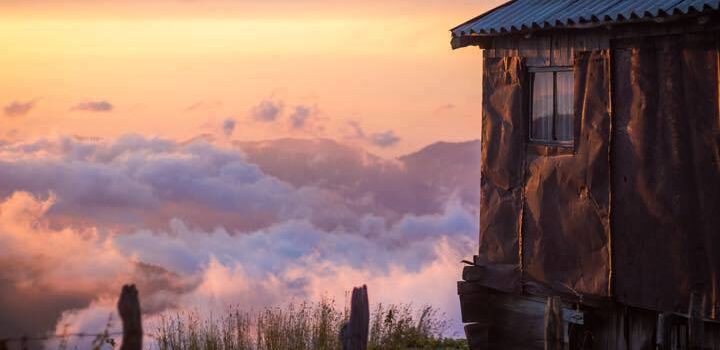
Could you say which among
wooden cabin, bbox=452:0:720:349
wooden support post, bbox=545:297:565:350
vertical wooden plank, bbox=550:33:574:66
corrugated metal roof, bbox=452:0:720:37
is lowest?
wooden support post, bbox=545:297:565:350

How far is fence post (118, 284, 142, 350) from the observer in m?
9.57

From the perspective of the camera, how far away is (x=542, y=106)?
1559 centimetres

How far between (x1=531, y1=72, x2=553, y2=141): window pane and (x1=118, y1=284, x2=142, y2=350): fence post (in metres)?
7.68

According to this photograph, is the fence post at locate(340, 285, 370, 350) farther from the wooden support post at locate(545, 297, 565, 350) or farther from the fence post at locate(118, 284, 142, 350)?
the fence post at locate(118, 284, 142, 350)

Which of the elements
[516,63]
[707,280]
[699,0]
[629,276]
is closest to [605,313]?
[629,276]

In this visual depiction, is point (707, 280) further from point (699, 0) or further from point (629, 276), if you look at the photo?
point (699, 0)

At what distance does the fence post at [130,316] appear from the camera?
957 cm

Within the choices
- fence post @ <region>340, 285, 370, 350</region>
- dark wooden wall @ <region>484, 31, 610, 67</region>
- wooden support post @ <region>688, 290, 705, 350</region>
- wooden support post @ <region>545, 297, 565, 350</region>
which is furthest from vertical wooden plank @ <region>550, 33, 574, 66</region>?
fence post @ <region>340, 285, 370, 350</region>

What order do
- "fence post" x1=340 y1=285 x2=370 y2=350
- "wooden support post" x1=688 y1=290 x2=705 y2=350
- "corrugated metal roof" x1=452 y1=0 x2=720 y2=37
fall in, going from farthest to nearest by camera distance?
"corrugated metal roof" x1=452 y1=0 x2=720 y2=37
"fence post" x1=340 y1=285 x2=370 y2=350
"wooden support post" x1=688 y1=290 x2=705 y2=350

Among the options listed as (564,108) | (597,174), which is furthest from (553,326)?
(564,108)

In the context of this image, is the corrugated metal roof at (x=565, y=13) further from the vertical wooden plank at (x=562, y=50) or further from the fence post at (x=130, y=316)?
the fence post at (x=130, y=316)

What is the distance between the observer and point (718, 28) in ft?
43.0

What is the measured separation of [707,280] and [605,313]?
2.43 m

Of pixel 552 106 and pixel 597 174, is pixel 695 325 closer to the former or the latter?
pixel 597 174
